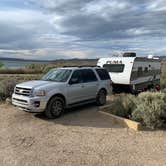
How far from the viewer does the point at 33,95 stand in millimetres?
8578

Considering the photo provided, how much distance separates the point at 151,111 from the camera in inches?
300

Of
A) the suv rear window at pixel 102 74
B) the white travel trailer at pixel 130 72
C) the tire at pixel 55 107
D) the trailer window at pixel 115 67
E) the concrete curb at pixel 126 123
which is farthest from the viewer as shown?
the trailer window at pixel 115 67

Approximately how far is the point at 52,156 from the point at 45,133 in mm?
1794

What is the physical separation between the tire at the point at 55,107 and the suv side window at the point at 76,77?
0.95 metres

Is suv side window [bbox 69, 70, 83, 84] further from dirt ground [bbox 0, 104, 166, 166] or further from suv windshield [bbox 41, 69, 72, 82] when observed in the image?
dirt ground [bbox 0, 104, 166, 166]

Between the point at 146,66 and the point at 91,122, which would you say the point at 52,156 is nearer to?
the point at 91,122

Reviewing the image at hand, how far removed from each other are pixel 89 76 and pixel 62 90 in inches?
78.7

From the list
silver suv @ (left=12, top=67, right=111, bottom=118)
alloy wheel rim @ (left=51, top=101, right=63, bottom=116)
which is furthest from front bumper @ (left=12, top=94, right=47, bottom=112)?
alloy wheel rim @ (left=51, top=101, right=63, bottom=116)

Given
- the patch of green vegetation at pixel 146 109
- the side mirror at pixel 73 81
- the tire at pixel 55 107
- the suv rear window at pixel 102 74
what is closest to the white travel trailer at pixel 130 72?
the suv rear window at pixel 102 74

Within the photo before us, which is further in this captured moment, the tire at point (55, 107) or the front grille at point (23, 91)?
the tire at point (55, 107)

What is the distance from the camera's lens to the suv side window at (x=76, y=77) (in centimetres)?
988

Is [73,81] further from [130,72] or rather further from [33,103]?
[130,72]

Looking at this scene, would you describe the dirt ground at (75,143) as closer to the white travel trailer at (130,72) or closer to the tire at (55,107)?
the tire at (55,107)

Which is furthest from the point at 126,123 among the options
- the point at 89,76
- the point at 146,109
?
the point at 89,76
